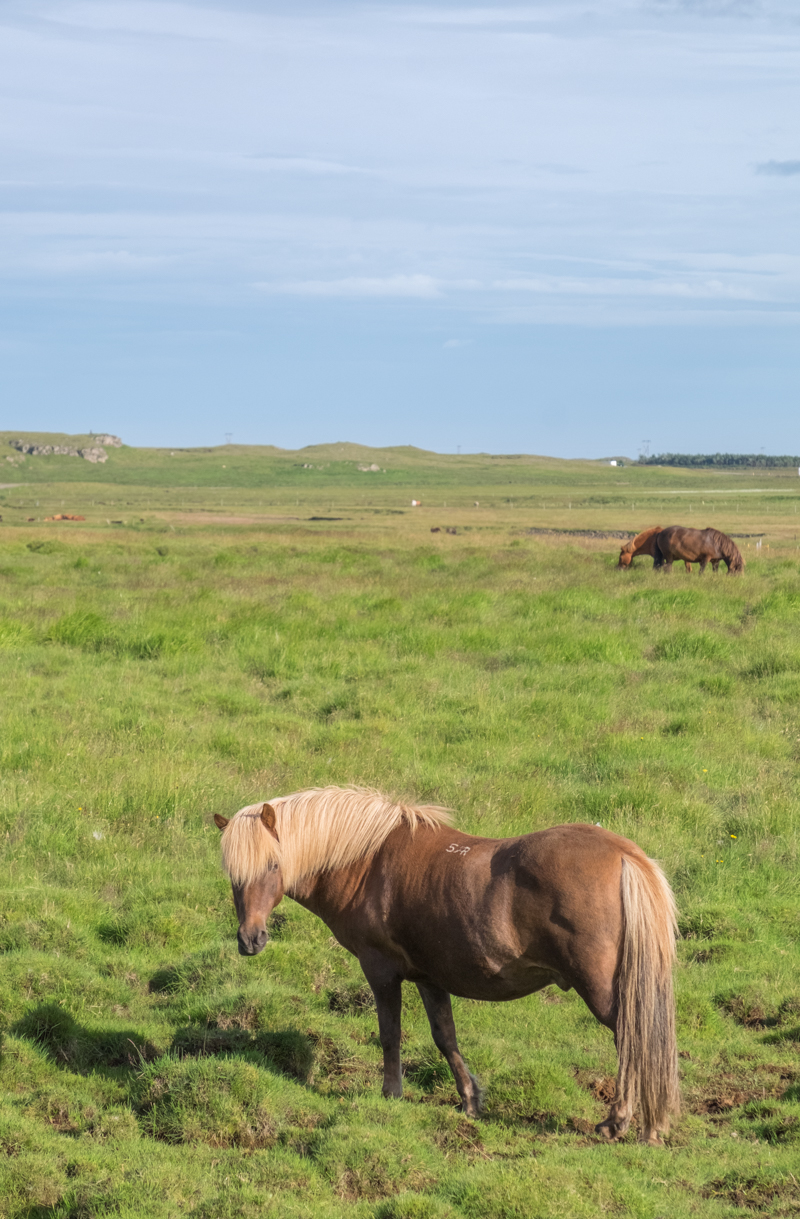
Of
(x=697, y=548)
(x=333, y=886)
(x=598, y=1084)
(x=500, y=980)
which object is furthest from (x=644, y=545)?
Result: (x=500, y=980)

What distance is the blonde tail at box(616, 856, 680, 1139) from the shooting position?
4.72m

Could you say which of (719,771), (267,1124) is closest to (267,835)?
(267,1124)

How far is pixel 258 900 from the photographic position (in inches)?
211

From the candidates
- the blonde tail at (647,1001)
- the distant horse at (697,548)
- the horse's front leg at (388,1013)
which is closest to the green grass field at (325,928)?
the horse's front leg at (388,1013)

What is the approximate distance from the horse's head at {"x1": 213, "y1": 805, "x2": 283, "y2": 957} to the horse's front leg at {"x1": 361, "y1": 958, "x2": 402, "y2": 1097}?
1.96 ft

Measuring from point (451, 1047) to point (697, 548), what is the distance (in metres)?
25.9

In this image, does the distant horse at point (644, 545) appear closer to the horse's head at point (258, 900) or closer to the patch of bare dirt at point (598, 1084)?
the patch of bare dirt at point (598, 1084)

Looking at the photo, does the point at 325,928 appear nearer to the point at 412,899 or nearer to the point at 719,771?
the point at 412,899

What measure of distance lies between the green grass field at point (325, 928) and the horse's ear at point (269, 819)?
123 cm

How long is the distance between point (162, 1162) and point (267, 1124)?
0.57 metres

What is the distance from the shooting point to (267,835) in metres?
5.38

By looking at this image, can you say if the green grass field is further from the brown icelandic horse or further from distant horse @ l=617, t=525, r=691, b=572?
distant horse @ l=617, t=525, r=691, b=572

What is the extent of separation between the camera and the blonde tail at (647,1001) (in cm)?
472

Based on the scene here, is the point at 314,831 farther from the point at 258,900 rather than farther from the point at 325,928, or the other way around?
the point at 325,928
